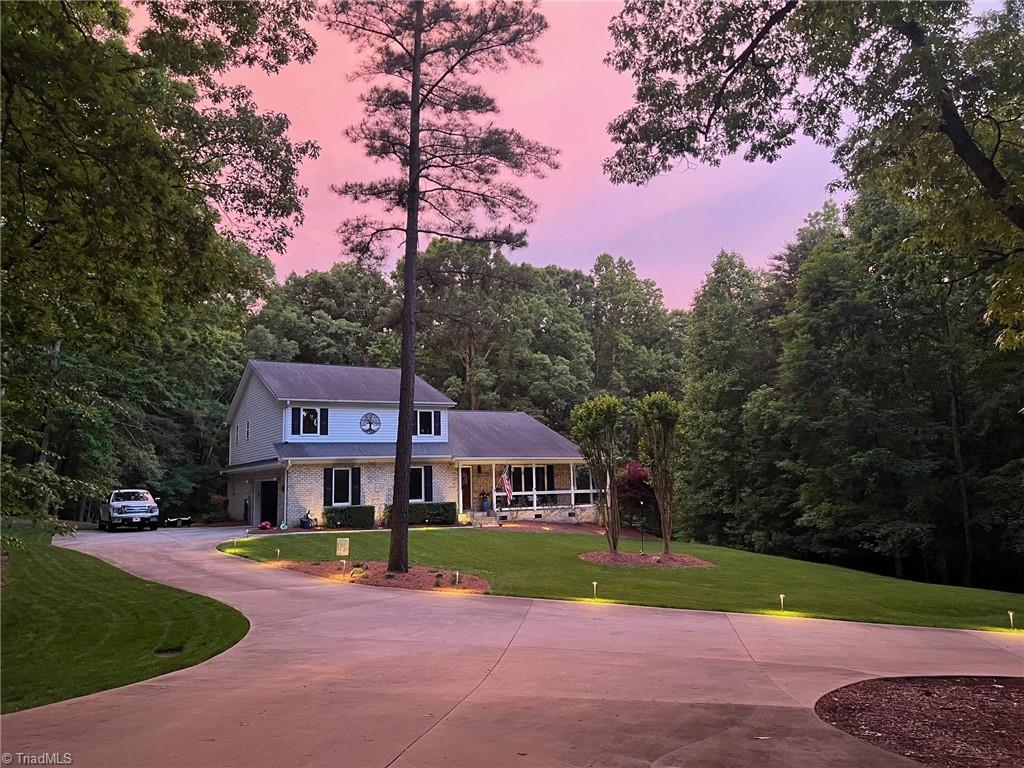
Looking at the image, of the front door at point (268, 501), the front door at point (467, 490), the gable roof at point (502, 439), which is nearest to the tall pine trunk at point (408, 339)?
the front door at point (268, 501)

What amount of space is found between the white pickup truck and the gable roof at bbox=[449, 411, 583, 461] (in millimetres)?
11771

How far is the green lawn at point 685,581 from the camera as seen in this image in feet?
40.4

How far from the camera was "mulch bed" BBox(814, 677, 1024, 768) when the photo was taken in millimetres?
4617

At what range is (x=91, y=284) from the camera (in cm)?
690

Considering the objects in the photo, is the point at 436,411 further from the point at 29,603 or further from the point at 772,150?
the point at 772,150

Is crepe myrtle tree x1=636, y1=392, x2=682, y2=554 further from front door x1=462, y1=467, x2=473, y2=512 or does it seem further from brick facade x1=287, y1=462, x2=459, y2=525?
front door x1=462, y1=467, x2=473, y2=512

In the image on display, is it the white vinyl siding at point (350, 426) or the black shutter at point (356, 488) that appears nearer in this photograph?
the white vinyl siding at point (350, 426)

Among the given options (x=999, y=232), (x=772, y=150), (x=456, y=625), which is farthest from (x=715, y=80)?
(x=456, y=625)

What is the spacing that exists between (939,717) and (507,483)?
23.9 m

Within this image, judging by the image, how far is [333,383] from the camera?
2789 centimetres

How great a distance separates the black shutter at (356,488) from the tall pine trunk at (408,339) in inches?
446

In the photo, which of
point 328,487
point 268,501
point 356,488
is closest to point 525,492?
point 356,488

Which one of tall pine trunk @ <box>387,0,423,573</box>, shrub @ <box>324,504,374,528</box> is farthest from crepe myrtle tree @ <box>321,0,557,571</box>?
shrub @ <box>324,504,374,528</box>

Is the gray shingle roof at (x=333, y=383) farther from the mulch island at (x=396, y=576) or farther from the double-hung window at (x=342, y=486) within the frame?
the mulch island at (x=396, y=576)
